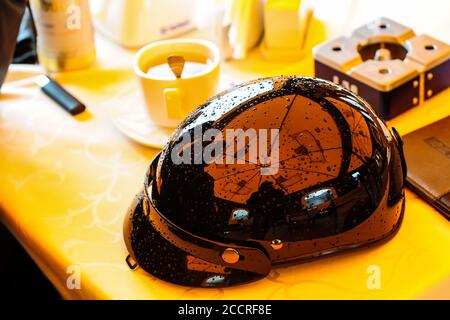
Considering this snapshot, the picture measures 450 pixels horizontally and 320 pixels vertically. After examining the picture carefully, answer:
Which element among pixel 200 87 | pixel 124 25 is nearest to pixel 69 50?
pixel 124 25

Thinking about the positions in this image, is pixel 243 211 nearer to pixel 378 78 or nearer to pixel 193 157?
pixel 193 157

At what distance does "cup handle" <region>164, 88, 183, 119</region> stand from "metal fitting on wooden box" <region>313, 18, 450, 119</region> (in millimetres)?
196

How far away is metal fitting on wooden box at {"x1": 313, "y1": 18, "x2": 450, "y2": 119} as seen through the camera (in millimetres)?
771

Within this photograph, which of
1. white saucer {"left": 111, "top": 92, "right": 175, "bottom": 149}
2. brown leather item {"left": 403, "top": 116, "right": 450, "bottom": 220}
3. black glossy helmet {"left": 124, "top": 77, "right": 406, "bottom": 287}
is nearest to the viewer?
black glossy helmet {"left": 124, "top": 77, "right": 406, "bottom": 287}

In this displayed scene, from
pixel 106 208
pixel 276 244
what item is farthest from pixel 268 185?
pixel 106 208

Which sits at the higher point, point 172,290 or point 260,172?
point 260,172

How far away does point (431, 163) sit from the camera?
70 centimetres

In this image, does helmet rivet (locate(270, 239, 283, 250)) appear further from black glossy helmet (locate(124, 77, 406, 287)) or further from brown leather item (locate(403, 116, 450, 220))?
brown leather item (locate(403, 116, 450, 220))

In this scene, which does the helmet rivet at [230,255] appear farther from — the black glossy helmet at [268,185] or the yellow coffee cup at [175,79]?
the yellow coffee cup at [175,79]

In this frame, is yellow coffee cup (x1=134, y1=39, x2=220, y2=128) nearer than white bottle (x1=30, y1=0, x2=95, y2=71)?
Yes

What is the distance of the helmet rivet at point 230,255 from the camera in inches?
22.8

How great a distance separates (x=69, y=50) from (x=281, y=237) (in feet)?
1.67

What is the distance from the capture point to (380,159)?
595 mm

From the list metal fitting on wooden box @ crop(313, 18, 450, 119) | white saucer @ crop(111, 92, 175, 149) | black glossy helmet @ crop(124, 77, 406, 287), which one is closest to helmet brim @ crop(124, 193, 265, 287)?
black glossy helmet @ crop(124, 77, 406, 287)
